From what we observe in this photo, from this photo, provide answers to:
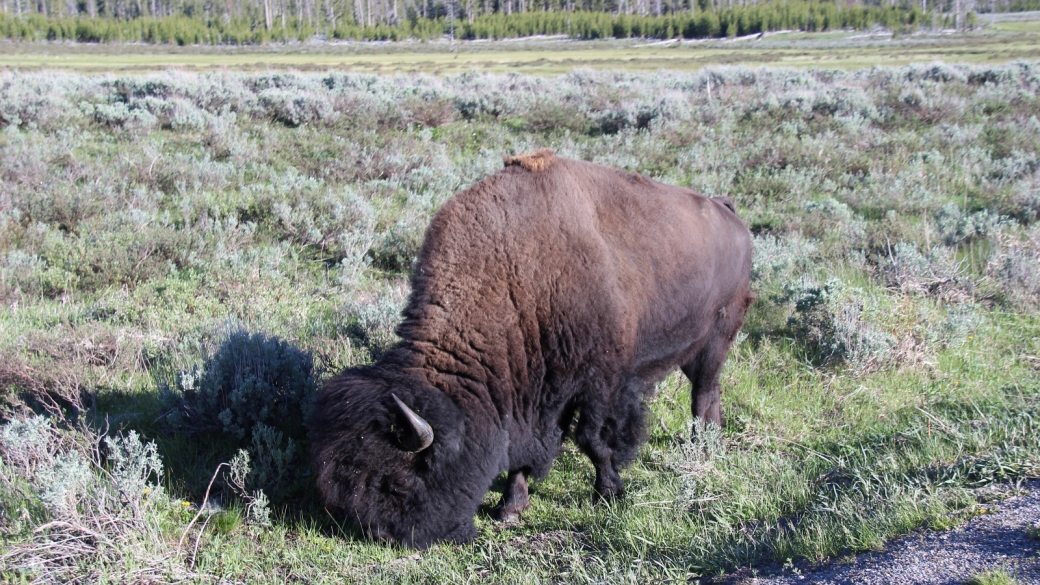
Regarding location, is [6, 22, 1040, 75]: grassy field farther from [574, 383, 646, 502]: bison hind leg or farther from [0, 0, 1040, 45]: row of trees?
[574, 383, 646, 502]: bison hind leg

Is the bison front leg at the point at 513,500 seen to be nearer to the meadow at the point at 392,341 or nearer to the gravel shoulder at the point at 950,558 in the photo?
the meadow at the point at 392,341

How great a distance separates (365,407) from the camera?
364 centimetres

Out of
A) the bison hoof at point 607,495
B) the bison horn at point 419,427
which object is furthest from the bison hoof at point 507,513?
the bison horn at point 419,427

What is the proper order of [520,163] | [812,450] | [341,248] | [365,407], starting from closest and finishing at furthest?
[365,407] < [520,163] < [812,450] < [341,248]

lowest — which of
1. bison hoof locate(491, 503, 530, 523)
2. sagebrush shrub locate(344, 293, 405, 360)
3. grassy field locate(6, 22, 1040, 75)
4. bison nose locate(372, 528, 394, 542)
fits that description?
bison hoof locate(491, 503, 530, 523)

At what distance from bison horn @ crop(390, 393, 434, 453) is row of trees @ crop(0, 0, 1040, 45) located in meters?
89.6

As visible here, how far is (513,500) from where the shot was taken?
4.44m

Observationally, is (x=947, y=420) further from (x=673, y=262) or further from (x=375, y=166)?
(x=375, y=166)

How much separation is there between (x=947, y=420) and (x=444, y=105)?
587 inches

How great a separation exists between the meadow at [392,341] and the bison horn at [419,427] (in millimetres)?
710

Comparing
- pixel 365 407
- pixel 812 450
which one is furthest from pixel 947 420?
pixel 365 407

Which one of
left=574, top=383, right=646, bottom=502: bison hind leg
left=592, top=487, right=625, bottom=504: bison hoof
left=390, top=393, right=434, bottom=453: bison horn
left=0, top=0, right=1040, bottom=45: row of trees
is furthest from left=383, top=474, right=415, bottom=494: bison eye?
left=0, top=0, right=1040, bottom=45: row of trees

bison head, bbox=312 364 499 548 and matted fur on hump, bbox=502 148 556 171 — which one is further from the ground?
Result: matted fur on hump, bbox=502 148 556 171

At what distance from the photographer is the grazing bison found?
144 inches
